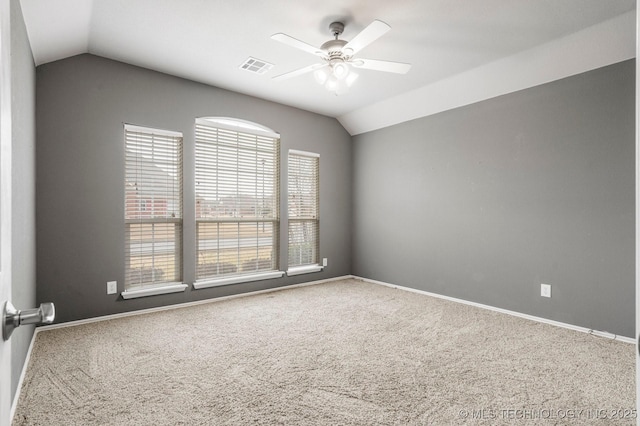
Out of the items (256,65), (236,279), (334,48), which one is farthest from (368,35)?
(236,279)

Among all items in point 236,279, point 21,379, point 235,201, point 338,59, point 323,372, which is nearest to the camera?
point 21,379

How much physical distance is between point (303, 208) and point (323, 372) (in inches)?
121

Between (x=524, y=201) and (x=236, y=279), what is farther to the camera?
(x=236, y=279)

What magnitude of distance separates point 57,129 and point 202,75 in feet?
4.99

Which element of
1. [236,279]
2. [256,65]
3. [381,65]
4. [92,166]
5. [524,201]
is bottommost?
[236,279]

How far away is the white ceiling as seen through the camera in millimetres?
2508

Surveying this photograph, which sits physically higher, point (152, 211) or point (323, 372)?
point (152, 211)

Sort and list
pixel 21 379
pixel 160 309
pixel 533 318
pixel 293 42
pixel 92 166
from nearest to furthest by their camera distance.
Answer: pixel 21 379 < pixel 293 42 < pixel 92 166 < pixel 533 318 < pixel 160 309

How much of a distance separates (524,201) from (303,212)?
288 cm

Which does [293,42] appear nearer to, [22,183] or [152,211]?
[22,183]

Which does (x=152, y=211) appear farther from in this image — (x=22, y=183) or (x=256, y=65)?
(x=256, y=65)

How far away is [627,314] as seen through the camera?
2885mm

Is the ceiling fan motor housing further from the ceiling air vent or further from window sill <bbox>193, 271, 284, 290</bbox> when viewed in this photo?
window sill <bbox>193, 271, 284, 290</bbox>

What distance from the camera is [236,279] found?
4.28 m
